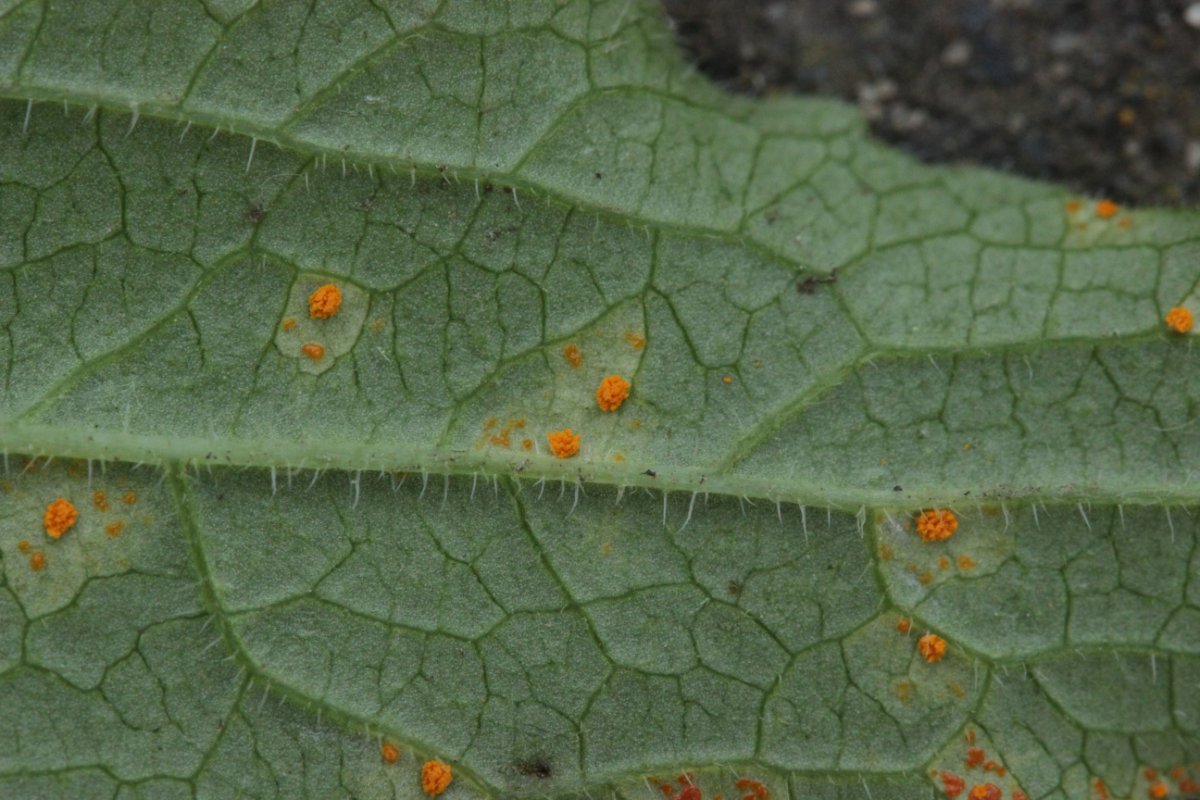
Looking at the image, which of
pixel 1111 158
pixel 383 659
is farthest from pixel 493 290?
pixel 1111 158

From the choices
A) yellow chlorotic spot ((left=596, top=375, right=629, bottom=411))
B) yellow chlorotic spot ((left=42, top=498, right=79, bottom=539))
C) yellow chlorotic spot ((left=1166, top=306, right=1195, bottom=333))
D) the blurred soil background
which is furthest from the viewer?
the blurred soil background

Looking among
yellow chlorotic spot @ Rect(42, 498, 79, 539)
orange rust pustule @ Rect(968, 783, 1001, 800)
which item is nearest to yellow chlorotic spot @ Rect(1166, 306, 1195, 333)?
orange rust pustule @ Rect(968, 783, 1001, 800)

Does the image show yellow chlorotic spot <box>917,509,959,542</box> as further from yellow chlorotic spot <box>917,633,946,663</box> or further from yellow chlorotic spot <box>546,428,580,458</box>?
yellow chlorotic spot <box>546,428,580,458</box>

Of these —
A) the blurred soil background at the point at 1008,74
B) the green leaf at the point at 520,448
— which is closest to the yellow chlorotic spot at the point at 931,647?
the green leaf at the point at 520,448

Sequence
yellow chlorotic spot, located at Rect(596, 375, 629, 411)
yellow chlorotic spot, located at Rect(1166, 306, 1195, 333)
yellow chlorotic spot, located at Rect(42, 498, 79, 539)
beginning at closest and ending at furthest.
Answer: yellow chlorotic spot, located at Rect(42, 498, 79, 539)
yellow chlorotic spot, located at Rect(596, 375, 629, 411)
yellow chlorotic spot, located at Rect(1166, 306, 1195, 333)

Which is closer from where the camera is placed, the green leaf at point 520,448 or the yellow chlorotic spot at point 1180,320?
the green leaf at point 520,448

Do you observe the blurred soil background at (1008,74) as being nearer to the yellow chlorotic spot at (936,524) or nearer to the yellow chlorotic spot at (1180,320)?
the yellow chlorotic spot at (1180,320)

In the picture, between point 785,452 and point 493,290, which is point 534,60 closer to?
point 493,290
